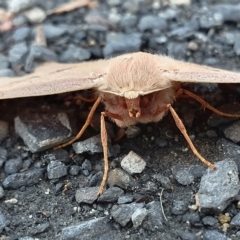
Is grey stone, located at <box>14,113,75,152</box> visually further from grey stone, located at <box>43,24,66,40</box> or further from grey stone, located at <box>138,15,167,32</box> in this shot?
grey stone, located at <box>138,15,167,32</box>

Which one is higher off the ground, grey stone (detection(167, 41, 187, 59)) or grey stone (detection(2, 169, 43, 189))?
grey stone (detection(167, 41, 187, 59))

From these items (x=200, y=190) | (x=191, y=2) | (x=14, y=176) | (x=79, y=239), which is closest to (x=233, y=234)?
(x=200, y=190)

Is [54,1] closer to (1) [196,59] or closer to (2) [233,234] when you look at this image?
(1) [196,59]

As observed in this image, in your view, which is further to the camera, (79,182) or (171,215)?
(79,182)

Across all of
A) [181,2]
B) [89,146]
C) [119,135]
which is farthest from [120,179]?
[181,2]

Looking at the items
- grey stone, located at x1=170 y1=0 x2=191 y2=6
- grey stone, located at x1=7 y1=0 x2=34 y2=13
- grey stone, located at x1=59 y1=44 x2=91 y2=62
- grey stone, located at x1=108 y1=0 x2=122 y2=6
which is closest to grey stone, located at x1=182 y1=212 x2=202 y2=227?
grey stone, located at x1=59 y1=44 x2=91 y2=62

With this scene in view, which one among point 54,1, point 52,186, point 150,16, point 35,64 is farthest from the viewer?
point 54,1

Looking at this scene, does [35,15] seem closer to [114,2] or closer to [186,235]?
[114,2]
